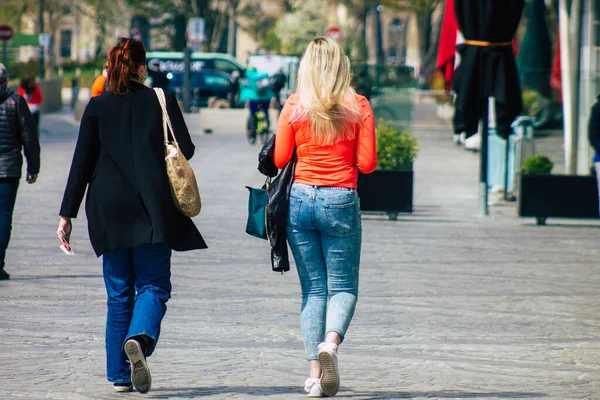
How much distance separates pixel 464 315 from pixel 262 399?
283 cm

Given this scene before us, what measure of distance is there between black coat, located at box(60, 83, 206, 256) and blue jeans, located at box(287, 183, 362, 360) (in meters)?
0.59

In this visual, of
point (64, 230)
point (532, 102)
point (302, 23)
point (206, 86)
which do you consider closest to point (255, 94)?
point (532, 102)

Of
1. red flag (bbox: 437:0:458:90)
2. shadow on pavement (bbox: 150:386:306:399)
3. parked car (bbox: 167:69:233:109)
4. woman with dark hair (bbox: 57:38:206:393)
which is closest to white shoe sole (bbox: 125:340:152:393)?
woman with dark hair (bbox: 57:38:206:393)

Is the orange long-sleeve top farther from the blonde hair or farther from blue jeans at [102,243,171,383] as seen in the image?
blue jeans at [102,243,171,383]

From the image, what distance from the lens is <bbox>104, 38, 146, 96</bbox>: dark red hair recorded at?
5559mm

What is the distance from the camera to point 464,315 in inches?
318

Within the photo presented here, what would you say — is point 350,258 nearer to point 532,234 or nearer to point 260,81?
point 532,234

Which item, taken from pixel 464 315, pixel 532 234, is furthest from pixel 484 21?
pixel 464 315

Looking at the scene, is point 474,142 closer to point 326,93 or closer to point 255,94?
point 255,94

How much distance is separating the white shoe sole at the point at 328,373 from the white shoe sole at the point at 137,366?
31.7 inches

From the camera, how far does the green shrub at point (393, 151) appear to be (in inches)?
556

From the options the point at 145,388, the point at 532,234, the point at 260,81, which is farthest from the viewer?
the point at 260,81

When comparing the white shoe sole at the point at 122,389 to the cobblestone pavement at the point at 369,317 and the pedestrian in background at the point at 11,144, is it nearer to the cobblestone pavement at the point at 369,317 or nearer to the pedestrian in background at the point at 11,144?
the cobblestone pavement at the point at 369,317

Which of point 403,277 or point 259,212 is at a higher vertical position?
point 259,212
